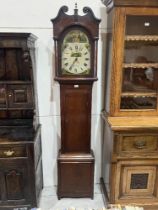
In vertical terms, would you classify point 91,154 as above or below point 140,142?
below

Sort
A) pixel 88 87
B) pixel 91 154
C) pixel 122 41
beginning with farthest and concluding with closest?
1. pixel 91 154
2. pixel 88 87
3. pixel 122 41

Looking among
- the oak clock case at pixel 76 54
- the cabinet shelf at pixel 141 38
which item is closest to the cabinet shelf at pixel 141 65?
the cabinet shelf at pixel 141 38

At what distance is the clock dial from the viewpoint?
6.24 feet

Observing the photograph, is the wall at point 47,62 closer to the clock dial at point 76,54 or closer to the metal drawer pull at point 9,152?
the clock dial at point 76,54

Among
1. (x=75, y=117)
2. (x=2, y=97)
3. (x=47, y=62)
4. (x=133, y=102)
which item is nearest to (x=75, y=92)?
(x=75, y=117)

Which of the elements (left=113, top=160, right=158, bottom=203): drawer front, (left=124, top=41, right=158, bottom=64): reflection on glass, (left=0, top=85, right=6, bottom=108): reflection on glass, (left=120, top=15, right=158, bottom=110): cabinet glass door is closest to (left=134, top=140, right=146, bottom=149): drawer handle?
(left=113, top=160, right=158, bottom=203): drawer front

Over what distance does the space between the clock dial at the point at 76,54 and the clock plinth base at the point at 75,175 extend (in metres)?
0.83

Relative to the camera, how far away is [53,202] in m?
2.26

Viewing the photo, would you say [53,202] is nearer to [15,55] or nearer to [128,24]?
[15,55]

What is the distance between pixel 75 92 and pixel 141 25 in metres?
0.82

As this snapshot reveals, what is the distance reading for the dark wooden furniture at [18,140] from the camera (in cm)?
194

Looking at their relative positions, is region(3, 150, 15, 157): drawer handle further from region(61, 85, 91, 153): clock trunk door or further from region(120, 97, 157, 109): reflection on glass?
region(120, 97, 157, 109): reflection on glass

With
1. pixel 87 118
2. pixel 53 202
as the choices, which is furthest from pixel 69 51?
pixel 53 202

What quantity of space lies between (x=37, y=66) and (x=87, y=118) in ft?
2.36
